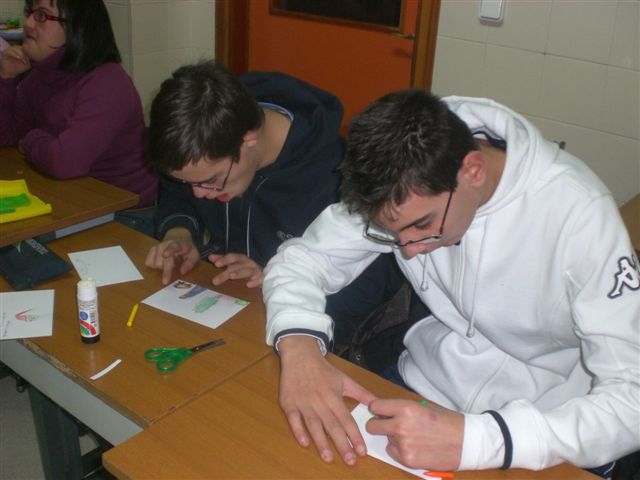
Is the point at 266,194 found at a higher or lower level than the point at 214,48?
lower

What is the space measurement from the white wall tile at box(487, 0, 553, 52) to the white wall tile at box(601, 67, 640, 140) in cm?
32

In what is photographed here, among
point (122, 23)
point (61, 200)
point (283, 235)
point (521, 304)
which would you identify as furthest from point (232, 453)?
point (122, 23)

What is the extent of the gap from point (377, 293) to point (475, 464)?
797 mm

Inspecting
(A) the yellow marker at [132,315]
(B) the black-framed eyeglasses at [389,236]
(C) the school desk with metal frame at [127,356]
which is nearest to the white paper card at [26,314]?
(C) the school desk with metal frame at [127,356]

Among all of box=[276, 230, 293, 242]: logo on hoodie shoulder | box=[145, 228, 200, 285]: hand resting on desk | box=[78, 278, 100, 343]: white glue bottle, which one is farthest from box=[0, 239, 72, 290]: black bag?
box=[276, 230, 293, 242]: logo on hoodie shoulder

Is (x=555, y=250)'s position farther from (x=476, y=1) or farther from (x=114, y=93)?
(x=476, y=1)

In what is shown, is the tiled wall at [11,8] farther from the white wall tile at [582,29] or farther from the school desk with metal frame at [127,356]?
the white wall tile at [582,29]

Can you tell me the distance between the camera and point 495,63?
2.89 m

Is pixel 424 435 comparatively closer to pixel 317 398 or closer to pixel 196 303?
pixel 317 398

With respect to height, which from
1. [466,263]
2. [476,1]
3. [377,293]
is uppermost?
[476,1]

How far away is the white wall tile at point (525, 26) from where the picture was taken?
272cm

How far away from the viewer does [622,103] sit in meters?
2.64

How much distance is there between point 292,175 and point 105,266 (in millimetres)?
545

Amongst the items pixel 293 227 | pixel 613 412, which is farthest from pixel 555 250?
pixel 293 227
